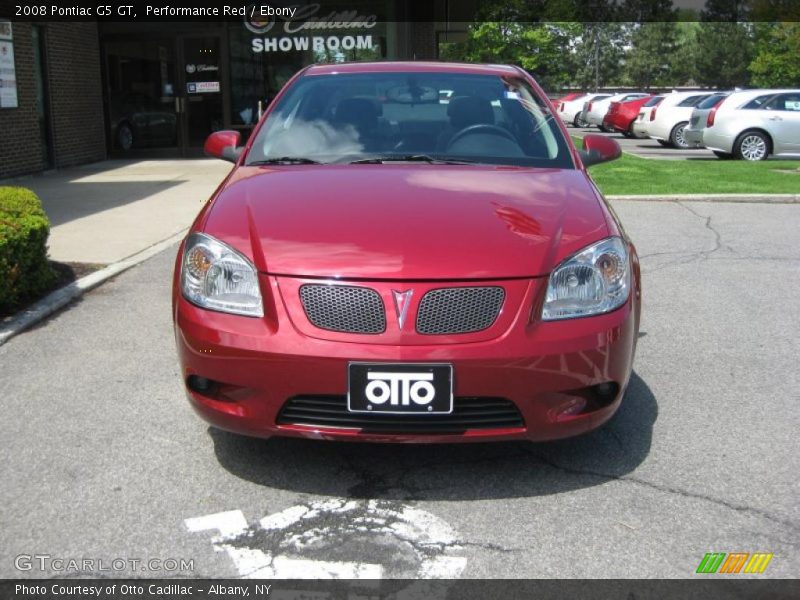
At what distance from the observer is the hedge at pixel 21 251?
17.9ft

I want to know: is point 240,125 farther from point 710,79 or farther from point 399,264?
point 710,79

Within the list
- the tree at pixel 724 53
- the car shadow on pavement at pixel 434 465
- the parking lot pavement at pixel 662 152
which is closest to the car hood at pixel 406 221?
the car shadow on pavement at pixel 434 465

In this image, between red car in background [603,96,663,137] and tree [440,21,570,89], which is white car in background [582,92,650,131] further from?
tree [440,21,570,89]

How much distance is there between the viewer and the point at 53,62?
1468 cm

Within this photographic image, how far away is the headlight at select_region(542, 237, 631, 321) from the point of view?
3.17 meters

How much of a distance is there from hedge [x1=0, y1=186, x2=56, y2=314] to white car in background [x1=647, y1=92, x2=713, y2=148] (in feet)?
60.1

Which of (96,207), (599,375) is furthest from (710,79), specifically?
(599,375)

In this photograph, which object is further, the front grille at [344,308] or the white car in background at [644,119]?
the white car in background at [644,119]

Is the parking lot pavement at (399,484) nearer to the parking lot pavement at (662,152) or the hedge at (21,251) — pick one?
the hedge at (21,251)

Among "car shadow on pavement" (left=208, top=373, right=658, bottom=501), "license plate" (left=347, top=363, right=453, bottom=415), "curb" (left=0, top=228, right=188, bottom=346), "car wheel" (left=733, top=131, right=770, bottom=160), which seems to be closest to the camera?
"license plate" (left=347, top=363, right=453, bottom=415)

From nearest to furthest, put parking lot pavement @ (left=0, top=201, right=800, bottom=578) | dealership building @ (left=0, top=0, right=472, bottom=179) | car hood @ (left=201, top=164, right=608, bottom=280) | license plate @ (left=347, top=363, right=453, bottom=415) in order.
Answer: parking lot pavement @ (left=0, top=201, right=800, bottom=578), license plate @ (left=347, top=363, right=453, bottom=415), car hood @ (left=201, top=164, right=608, bottom=280), dealership building @ (left=0, top=0, right=472, bottom=179)

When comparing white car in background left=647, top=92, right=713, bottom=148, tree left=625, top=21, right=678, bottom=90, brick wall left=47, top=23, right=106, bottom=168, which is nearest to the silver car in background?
white car in background left=647, top=92, right=713, bottom=148

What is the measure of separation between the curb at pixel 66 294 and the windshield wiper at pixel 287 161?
6.99 feet

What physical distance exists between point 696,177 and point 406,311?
1158 centimetres
